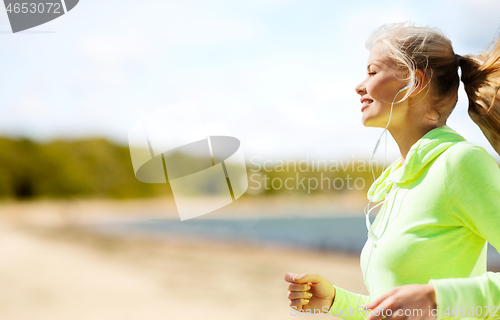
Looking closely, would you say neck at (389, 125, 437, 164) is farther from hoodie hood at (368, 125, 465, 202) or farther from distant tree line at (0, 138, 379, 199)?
distant tree line at (0, 138, 379, 199)

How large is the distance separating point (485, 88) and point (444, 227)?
33 centimetres

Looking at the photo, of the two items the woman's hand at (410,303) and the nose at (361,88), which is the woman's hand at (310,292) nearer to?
the woman's hand at (410,303)

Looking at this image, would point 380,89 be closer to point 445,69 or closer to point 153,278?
point 445,69

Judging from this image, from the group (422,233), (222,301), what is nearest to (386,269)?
(422,233)

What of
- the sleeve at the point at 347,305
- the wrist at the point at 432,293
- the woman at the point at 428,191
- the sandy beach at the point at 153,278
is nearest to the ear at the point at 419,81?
the woman at the point at 428,191

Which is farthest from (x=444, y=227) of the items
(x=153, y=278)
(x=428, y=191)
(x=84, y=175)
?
(x=84, y=175)

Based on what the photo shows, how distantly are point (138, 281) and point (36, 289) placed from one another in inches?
68.2

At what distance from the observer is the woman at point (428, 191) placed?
706 mm

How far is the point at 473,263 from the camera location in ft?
2.64

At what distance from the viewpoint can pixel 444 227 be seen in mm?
788

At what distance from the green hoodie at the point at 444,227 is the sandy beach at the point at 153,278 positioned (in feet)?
16.3

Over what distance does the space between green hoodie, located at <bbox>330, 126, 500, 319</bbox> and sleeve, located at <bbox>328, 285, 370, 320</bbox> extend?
0.54 ft

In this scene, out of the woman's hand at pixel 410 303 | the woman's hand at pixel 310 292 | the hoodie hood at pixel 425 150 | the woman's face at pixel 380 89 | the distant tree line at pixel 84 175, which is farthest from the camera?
the distant tree line at pixel 84 175

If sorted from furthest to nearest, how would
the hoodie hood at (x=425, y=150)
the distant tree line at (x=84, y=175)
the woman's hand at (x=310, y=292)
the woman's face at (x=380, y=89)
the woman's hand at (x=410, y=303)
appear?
1. the distant tree line at (x=84, y=175)
2. the woman's hand at (x=310, y=292)
3. the woman's face at (x=380, y=89)
4. the hoodie hood at (x=425, y=150)
5. the woman's hand at (x=410, y=303)
